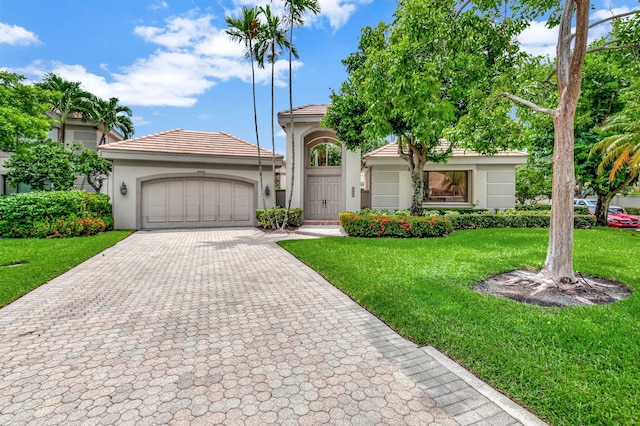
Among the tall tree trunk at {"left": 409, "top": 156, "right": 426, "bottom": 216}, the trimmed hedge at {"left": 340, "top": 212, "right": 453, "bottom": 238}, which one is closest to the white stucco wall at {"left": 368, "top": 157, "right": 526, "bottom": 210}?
the tall tree trunk at {"left": 409, "top": 156, "right": 426, "bottom": 216}

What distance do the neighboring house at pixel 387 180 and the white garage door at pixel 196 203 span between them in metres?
2.87

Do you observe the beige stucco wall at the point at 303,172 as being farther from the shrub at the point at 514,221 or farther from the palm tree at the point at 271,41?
the shrub at the point at 514,221

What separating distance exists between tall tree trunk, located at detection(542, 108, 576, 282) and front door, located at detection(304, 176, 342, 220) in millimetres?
12113

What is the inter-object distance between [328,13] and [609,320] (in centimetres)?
1267

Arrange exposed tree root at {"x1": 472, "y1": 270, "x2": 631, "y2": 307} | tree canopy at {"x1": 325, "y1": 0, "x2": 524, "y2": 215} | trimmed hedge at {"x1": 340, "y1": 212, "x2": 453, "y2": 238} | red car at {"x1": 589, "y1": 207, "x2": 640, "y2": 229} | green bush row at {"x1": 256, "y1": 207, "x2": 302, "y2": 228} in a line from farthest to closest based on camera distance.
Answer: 1. red car at {"x1": 589, "y1": 207, "x2": 640, "y2": 229}
2. green bush row at {"x1": 256, "y1": 207, "x2": 302, "y2": 228}
3. trimmed hedge at {"x1": 340, "y1": 212, "x2": 453, "y2": 238}
4. tree canopy at {"x1": 325, "y1": 0, "x2": 524, "y2": 215}
5. exposed tree root at {"x1": 472, "y1": 270, "x2": 631, "y2": 307}

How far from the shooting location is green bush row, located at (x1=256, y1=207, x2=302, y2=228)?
14.9 m

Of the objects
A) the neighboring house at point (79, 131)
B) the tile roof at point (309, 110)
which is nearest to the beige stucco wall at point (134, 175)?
the tile roof at point (309, 110)

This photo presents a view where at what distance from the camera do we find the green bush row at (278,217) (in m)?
14.9

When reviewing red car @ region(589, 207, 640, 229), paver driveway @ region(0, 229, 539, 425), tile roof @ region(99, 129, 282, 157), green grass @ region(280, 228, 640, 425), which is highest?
tile roof @ region(99, 129, 282, 157)

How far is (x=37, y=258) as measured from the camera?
7.83 metres

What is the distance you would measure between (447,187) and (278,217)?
9862mm

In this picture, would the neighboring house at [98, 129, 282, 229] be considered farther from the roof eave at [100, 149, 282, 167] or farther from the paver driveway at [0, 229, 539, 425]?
the paver driveway at [0, 229, 539, 425]

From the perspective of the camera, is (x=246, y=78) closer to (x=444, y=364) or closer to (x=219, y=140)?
(x=219, y=140)

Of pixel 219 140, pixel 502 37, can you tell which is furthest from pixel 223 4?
pixel 502 37
